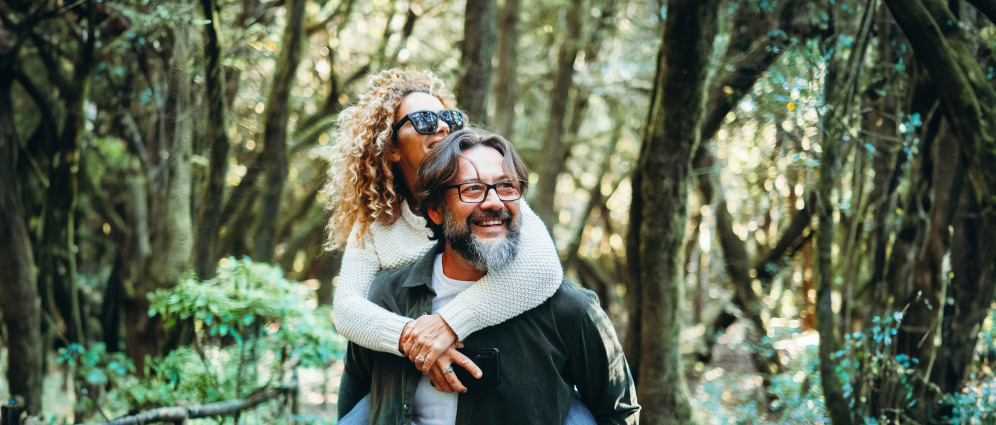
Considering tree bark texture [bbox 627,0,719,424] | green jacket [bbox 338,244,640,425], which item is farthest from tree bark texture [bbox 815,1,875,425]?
green jacket [bbox 338,244,640,425]

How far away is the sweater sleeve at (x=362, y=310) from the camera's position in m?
2.18

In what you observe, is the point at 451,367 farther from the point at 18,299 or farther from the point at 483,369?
the point at 18,299

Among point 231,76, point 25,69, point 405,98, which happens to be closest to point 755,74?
point 405,98

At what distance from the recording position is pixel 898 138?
476cm

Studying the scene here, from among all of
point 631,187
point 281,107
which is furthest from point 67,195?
point 631,187

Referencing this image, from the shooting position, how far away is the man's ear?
229 centimetres

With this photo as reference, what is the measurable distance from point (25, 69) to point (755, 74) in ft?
25.1

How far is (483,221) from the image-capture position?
7.00 ft

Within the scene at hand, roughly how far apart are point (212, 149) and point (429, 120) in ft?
12.0

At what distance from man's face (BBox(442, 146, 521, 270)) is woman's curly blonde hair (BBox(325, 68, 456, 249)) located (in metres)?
0.61

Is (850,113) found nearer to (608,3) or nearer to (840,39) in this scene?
(840,39)

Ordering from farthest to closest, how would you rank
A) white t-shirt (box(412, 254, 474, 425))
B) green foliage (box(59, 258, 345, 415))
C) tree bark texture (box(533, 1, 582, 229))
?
tree bark texture (box(533, 1, 582, 229)), green foliage (box(59, 258, 345, 415)), white t-shirt (box(412, 254, 474, 425))

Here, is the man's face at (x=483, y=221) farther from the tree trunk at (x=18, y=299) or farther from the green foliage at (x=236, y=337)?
the tree trunk at (x=18, y=299)

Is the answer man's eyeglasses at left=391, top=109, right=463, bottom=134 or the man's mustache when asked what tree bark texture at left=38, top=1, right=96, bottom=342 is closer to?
man's eyeglasses at left=391, top=109, right=463, bottom=134
